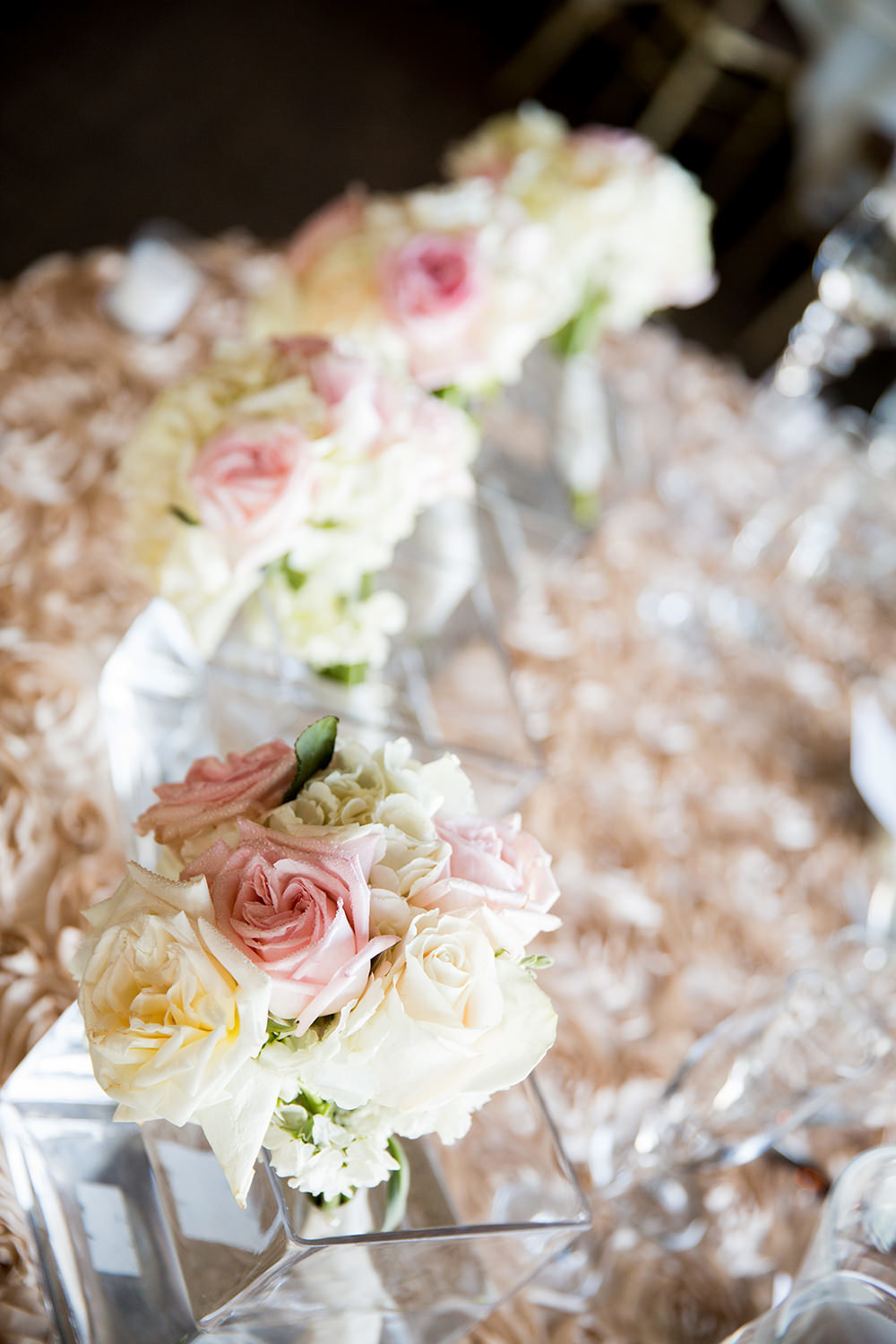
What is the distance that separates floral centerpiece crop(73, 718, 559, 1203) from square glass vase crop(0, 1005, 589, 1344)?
96 millimetres

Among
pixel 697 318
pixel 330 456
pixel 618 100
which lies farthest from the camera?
pixel 618 100

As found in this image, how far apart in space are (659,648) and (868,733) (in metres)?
0.28

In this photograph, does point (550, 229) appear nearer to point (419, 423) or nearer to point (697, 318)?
point (419, 423)

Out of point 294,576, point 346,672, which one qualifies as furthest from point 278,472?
point 346,672

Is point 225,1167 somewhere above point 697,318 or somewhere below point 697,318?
above

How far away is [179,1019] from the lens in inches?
18.3

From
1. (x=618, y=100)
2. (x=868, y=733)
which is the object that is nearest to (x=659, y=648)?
(x=868, y=733)

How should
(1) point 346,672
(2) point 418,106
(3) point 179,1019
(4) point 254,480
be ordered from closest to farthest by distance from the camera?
(3) point 179,1019 → (4) point 254,480 → (1) point 346,672 → (2) point 418,106

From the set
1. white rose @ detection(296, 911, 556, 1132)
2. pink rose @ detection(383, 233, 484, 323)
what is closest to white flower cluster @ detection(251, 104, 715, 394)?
A: pink rose @ detection(383, 233, 484, 323)

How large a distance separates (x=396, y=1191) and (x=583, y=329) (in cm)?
111

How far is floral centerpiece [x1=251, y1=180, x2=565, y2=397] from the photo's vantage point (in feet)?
3.36

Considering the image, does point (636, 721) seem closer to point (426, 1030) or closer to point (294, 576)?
point (294, 576)

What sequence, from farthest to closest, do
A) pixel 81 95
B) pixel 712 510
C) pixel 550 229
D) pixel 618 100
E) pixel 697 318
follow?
pixel 618 100 → pixel 697 318 → pixel 81 95 → pixel 712 510 → pixel 550 229

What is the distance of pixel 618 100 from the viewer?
4242mm
